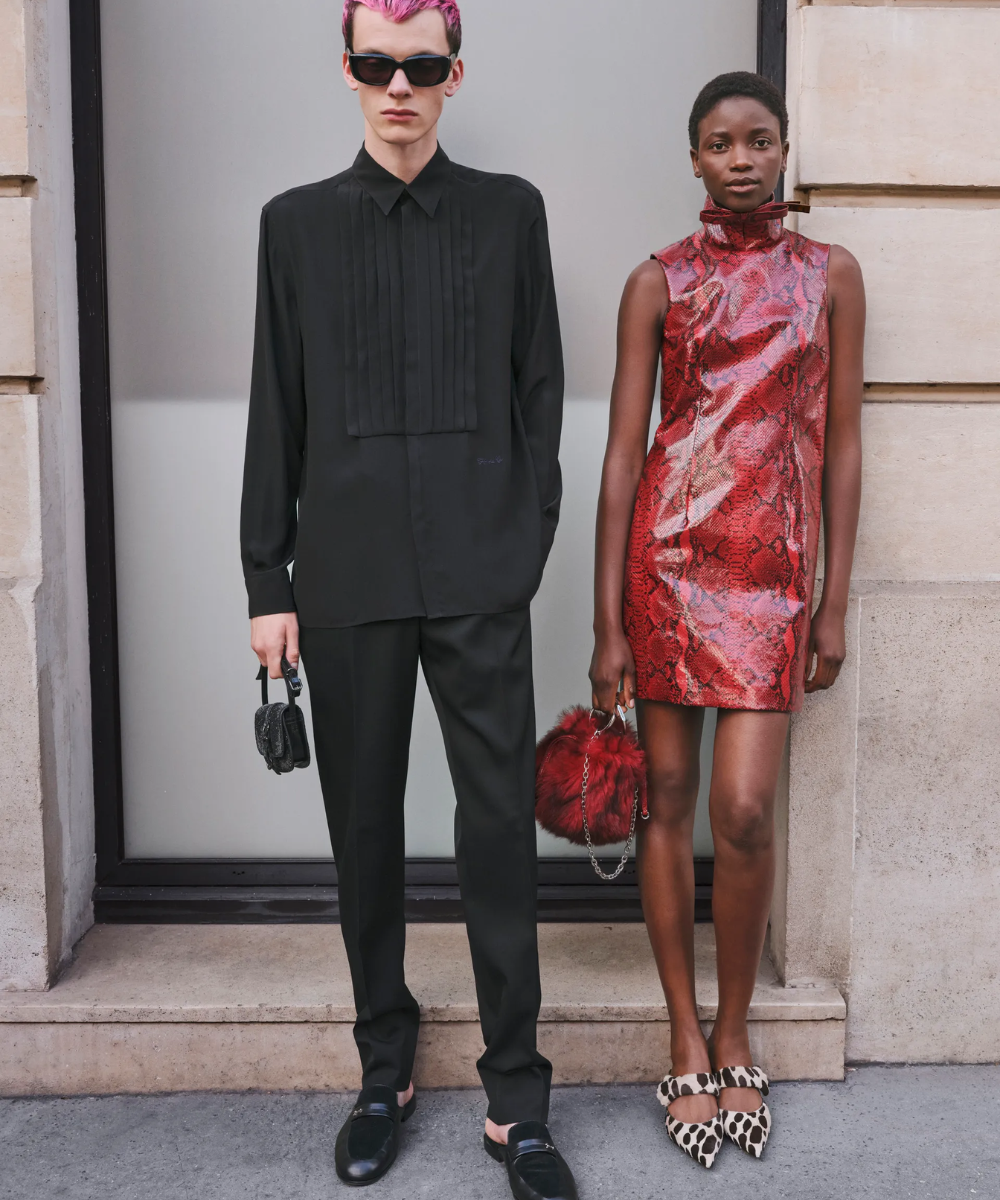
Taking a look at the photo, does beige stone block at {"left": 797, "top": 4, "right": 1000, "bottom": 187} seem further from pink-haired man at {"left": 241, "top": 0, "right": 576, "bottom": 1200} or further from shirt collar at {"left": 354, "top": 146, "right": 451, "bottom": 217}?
shirt collar at {"left": 354, "top": 146, "right": 451, "bottom": 217}

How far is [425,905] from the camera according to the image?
3551mm

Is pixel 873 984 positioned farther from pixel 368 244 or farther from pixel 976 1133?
pixel 368 244

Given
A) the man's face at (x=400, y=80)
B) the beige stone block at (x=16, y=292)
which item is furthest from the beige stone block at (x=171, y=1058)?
the man's face at (x=400, y=80)

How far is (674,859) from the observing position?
2742 mm

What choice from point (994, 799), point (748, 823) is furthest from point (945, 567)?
point (748, 823)

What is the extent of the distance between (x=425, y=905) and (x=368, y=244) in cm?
→ 209

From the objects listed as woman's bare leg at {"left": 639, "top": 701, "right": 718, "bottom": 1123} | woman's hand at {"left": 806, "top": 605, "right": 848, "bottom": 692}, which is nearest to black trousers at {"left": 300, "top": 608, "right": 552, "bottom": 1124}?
woman's bare leg at {"left": 639, "top": 701, "right": 718, "bottom": 1123}

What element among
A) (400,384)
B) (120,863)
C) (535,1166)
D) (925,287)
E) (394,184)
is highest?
(394,184)

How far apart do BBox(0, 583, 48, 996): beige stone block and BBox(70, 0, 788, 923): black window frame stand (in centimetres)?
47

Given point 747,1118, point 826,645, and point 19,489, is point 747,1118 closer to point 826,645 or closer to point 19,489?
point 826,645

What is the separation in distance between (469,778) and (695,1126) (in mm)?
1005

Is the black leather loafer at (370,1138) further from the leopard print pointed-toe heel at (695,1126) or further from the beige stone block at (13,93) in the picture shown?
the beige stone block at (13,93)

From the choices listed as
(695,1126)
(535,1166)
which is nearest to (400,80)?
(535,1166)

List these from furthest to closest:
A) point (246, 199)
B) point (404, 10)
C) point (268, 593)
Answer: point (246, 199) → point (268, 593) → point (404, 10)
